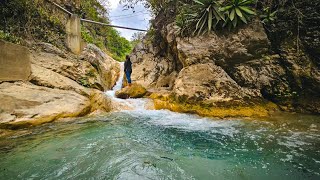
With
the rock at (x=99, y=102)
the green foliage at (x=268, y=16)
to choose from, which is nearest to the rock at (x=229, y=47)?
the green foliage at (x=268, y=16)

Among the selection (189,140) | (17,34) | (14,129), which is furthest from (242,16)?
(17,34)

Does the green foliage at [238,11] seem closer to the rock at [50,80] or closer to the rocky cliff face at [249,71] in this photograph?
the rocky cliff face at [249,71]

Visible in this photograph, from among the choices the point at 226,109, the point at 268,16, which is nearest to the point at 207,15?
the point at 268,16

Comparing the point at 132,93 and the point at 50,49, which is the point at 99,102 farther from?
the point at 50,49

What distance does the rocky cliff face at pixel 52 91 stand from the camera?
508 centimetres

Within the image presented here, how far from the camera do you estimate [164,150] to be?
3.68m

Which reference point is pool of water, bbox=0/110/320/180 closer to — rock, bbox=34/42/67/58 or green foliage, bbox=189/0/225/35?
green foliage, bbox=189/0/225/35

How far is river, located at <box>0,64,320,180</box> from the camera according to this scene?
9.35ft

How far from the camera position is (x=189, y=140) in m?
4.27

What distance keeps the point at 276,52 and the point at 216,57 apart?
1.99 meters

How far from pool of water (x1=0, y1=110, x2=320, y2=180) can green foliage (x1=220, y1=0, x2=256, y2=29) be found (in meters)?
3.72

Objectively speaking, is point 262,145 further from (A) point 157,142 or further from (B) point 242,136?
(A) point 157,142

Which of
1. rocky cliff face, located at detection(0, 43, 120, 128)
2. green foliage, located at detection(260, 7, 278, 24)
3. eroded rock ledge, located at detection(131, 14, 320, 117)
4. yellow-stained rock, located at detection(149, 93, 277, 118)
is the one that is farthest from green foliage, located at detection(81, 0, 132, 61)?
green foliage, located at detection(260, 7, 278, 24)

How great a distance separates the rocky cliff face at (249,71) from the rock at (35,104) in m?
2.94
